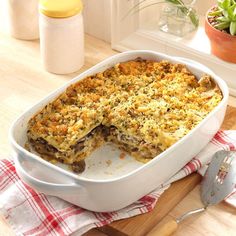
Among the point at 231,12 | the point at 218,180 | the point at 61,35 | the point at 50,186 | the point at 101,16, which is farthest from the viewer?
the point at 101,16

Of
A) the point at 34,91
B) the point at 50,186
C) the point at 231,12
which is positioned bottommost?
the point at 34,91

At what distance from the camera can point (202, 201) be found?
1493 millimetres

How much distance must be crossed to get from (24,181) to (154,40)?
0.69m

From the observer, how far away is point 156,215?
144cm

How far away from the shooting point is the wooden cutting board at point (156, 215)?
55.6 inches

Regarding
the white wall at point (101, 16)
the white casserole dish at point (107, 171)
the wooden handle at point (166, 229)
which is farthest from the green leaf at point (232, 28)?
the wooden handle at point (166, 229)

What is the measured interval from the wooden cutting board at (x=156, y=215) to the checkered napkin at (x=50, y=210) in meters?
0.01

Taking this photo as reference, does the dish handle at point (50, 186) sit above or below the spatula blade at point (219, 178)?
above

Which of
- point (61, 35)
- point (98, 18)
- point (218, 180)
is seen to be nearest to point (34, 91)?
point (61, 35)

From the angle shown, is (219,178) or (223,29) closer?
(219,178)

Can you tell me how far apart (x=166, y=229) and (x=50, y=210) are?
9.4 inches

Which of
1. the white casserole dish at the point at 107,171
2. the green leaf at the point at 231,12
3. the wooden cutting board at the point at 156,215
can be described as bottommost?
the wooden cutting board at the point at 156,215

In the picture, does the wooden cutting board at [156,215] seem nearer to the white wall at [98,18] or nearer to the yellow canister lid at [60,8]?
the yellow canister lid at [60,8]

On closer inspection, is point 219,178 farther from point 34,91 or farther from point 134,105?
point 34,91
